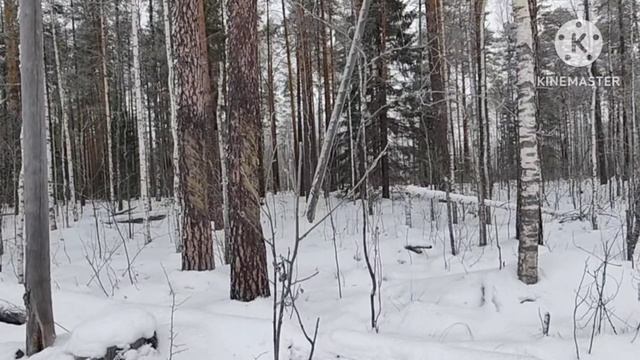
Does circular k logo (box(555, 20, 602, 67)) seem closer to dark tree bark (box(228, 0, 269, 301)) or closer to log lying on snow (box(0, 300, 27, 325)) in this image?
dark tree bark (box(228, 0, 269, 301))

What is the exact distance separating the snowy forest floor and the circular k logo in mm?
6739

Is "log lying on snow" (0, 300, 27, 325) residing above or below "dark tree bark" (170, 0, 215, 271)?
below

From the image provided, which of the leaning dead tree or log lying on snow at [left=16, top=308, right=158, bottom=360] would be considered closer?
the leaning dead tree

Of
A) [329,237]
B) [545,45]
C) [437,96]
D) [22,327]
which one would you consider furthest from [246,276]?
[545,45]

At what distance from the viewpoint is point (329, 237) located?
7.65 m

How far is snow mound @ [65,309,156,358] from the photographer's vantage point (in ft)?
8.24

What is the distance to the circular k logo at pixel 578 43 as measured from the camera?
1091 centimetres

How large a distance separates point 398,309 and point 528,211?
1557mm

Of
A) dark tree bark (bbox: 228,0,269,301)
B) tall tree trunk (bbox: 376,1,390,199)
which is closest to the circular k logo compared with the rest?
tall tree trunk (bbox: 376,1,390,199)

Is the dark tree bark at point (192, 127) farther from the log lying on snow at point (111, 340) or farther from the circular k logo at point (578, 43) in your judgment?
the circular k logo at point (578, 43)

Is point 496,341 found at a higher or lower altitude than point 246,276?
lower

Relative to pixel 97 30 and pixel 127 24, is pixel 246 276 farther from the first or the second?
pixel 127 24

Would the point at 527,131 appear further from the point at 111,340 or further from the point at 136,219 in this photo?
the point at 136,219

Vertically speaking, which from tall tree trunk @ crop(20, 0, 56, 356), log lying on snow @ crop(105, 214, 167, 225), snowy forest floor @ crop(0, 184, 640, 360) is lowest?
snowy forest floor @ crop(0, 184, 640, 360)
